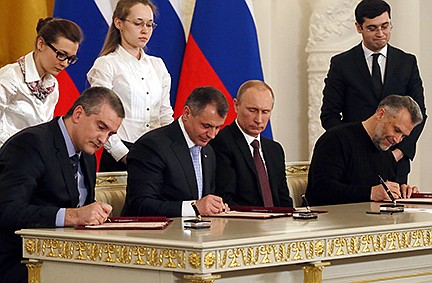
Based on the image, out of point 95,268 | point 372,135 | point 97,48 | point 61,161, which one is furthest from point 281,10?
point 95,268

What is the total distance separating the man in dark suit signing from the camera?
507 centimetres

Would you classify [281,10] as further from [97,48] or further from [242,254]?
[242,254]

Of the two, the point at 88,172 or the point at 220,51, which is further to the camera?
the point at 220,51

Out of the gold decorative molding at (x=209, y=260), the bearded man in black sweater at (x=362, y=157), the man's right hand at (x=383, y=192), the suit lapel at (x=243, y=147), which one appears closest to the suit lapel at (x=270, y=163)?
the suit lapel at (x=243, y=147)

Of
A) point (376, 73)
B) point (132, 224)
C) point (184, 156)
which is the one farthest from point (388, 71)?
point (132, 224)

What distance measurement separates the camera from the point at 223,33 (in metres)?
7.43

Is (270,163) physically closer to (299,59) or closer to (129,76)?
(129,76)

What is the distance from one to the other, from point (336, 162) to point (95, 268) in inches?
91.4

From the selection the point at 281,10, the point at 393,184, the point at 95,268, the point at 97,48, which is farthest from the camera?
the point at 281,10

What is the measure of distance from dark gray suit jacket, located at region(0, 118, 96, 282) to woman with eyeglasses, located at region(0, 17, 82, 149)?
589mm

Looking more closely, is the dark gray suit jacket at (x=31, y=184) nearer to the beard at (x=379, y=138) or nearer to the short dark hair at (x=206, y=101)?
the short dark hair at (x=206, y=101)

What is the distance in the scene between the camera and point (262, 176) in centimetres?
588

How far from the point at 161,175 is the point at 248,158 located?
79 cm

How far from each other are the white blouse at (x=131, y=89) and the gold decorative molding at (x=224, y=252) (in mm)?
1537
